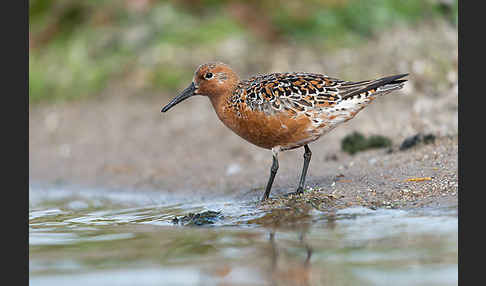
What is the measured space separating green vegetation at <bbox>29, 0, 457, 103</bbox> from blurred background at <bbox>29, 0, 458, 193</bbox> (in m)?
0.03

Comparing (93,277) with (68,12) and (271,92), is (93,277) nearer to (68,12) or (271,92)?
(271,92)

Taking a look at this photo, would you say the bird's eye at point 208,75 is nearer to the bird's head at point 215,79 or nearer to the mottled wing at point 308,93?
the bird's head at point 215,79

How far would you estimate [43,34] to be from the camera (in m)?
15.9

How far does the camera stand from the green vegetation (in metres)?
13.7

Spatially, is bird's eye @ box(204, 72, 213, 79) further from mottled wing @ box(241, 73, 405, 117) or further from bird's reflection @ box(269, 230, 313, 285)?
bird's reflection @ box(269, 230, 313, 285)

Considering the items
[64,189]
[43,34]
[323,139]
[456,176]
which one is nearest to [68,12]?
[43,34]

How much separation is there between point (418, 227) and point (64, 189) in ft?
22.3

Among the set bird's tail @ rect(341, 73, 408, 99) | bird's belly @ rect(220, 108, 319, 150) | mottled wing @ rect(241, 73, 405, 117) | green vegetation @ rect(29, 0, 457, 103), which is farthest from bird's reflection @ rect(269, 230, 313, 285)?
green vegetation @ rect(29, 0, 457, 103)

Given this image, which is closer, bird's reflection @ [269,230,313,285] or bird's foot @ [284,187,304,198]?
bird's reflection @ [269,230,313,285]

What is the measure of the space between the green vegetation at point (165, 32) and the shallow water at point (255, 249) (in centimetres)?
684

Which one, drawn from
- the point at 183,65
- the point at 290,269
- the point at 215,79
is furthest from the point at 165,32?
the point at 290,269

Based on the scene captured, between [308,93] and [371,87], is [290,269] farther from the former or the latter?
[371,87]

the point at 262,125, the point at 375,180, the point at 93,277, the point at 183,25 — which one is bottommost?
the point at 93,277

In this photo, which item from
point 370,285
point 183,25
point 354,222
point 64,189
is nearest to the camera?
point 370,285
